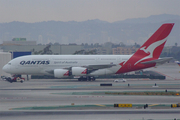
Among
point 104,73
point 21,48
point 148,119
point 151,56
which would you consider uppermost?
point 21,48

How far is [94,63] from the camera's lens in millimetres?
51906

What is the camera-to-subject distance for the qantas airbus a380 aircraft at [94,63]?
50.7m

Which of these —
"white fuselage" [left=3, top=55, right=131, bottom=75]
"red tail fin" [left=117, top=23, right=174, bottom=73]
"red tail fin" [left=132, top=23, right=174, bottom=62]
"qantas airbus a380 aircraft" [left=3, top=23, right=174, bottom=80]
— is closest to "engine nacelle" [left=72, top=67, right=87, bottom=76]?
"qantas airbus a380 aircraft" [left=3, top=23, right=174, bottom=80]

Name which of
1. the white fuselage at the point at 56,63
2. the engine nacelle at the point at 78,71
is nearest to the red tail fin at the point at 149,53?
the white fuselage at the point at 56,63

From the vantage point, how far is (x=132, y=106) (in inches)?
1072

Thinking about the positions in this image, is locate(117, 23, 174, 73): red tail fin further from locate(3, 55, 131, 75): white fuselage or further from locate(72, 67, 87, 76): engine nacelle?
locate(72, 67, 87, 76): engine nacelle

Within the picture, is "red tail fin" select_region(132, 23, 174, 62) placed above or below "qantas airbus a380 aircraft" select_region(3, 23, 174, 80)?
above

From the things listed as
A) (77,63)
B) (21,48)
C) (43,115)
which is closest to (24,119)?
(43,115)

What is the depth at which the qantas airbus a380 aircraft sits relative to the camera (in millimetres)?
50688

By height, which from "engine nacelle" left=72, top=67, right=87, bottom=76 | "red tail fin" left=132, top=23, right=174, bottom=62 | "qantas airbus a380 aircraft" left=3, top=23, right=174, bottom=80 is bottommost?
"engine nacelle" left=72, top=67, right=87, bottom=76

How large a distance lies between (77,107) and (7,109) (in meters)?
7.17

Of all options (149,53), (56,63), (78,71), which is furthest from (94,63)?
(149,53)

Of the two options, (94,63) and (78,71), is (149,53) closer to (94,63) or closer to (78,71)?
(94,63)

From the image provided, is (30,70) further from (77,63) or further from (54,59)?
(77,63)
